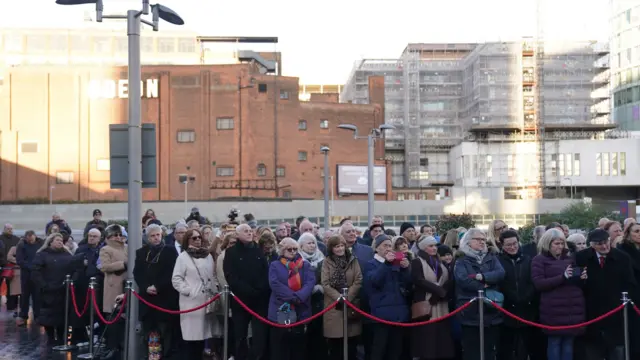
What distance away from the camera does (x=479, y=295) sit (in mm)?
9555

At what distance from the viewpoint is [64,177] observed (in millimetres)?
64000

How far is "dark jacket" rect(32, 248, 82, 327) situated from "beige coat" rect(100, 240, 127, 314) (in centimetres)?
156

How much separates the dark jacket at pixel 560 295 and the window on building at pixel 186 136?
56.7 metres

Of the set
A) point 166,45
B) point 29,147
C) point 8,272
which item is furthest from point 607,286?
point 166,45

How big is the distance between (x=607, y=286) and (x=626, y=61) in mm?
87252

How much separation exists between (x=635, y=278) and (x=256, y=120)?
57610mm

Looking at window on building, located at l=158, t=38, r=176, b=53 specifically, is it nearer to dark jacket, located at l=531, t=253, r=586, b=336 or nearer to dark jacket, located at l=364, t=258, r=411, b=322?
dark jacket, located at l=364, t=258, r=411, b=322

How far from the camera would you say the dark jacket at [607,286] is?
9.73 m

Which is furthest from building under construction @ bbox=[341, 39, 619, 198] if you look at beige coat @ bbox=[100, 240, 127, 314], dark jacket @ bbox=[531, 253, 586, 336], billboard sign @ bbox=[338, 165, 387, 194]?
dark jacket @ bbox=[531, 253, 586, 336]

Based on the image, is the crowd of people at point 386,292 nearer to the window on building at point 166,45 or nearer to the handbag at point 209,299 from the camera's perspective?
the handbag at point 209,299

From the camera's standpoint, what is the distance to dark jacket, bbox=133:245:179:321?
37.0 ft

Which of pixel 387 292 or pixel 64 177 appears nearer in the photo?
pixel 387 292

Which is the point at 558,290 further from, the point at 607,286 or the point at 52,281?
the point at 52,281

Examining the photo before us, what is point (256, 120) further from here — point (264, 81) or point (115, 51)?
point (115, 51)
